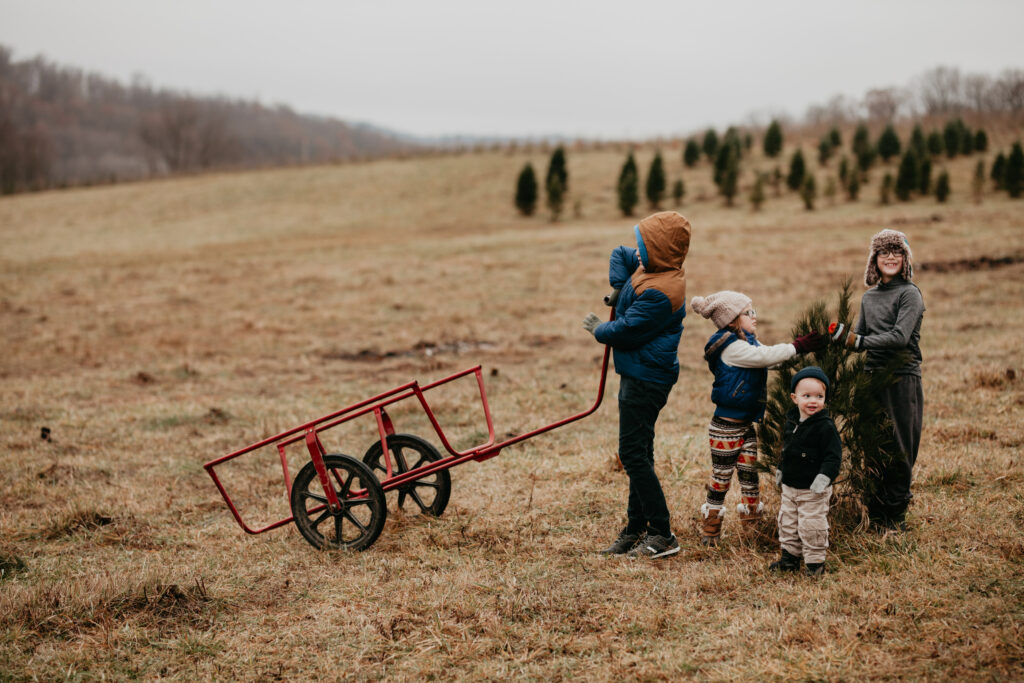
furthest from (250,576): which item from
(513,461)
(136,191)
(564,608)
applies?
(136,191)

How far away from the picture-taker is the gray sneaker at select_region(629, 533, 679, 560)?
16.8 ft

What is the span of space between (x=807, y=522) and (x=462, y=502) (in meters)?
3.10

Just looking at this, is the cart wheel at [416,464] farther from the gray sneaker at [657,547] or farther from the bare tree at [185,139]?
the bare tree at [185,139]

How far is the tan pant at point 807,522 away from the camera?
4551 millimetres

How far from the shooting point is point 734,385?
498 centimetres

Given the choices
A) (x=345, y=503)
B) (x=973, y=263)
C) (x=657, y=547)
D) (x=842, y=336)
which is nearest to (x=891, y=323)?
(x=842, y=336)

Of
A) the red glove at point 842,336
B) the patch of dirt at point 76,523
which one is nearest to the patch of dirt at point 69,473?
the patch of dirt at point 76,523

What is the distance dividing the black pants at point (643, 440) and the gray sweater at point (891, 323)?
1429mm

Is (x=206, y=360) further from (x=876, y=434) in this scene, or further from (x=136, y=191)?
(x=136, y=191)

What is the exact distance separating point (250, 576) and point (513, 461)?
3.04 m

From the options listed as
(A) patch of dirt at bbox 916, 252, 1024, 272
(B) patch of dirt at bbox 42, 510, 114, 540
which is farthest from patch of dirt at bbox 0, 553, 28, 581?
(A) patch of dirt at bbox 916, 252, 1024, 272

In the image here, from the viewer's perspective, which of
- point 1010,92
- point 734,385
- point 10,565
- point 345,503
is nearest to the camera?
point 734,385

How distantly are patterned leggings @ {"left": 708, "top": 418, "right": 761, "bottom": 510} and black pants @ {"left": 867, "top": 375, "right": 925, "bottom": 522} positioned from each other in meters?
0.80

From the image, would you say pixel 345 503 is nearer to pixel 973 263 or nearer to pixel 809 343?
pixel 809 343
